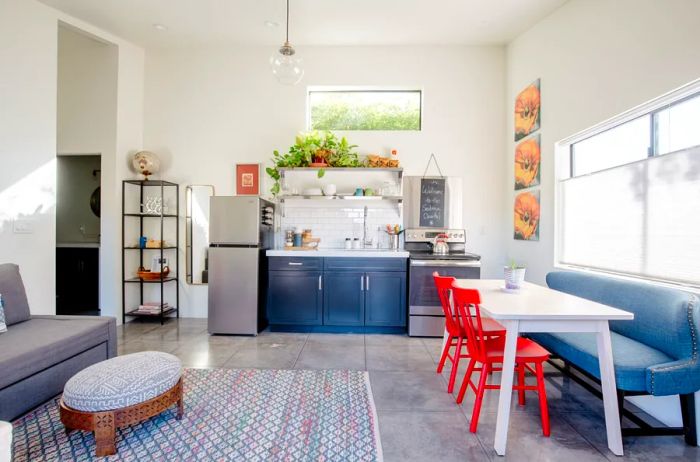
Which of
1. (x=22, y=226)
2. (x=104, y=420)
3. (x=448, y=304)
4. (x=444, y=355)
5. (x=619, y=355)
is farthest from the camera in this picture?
(x=22, y=226)

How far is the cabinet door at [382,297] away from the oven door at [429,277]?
0.39ft

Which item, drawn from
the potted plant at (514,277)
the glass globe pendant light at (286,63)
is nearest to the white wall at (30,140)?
the glass globe pendant light at (286,63)

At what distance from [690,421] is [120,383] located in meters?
3.34

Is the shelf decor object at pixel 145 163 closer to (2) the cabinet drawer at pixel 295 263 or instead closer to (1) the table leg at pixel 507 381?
(2) the cabinet drawer at pixel 295 263

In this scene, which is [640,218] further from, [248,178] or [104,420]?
[248,178]

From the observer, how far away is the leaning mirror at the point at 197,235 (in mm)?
4617

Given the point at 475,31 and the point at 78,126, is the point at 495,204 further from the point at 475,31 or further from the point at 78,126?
the point at 78,126

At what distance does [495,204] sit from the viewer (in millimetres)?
4512

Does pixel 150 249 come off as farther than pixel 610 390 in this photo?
Yes

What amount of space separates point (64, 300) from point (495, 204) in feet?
21.3

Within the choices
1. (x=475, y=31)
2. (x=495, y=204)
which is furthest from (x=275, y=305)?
(x=475, y=31)

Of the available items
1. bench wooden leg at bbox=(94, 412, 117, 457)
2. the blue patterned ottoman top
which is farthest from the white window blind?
bench wooden leg at bbox=(94, 412, 117, 457)

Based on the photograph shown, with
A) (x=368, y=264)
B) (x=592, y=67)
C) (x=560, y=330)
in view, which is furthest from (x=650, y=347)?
(x=368, y=264)

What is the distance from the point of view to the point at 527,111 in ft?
12.9
